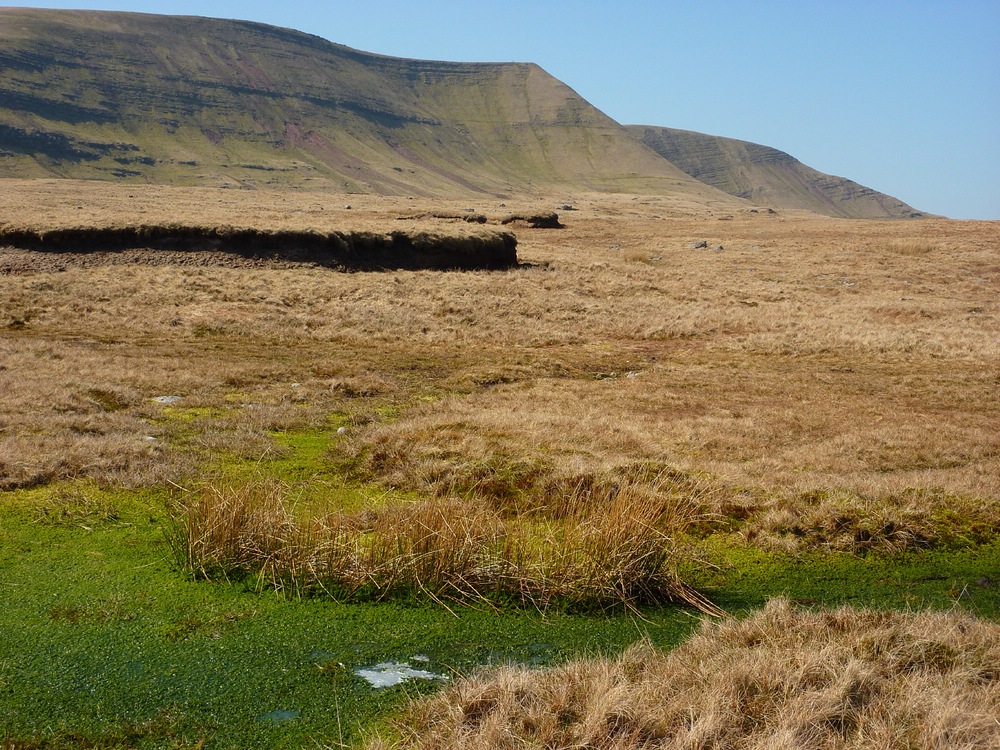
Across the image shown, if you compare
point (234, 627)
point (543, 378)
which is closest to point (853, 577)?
point (234, 627)

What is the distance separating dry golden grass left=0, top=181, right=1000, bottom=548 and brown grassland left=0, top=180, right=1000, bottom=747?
3.6 inches

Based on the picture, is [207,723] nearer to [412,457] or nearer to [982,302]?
[412,457]

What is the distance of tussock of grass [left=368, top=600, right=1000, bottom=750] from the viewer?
5.04 m

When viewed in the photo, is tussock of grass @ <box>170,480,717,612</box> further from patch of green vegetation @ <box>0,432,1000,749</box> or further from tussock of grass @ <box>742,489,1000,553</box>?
tussock of grass @ <box>742,489,1000,553</box>

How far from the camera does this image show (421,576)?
775cm

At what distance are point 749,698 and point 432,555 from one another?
10.8 feet

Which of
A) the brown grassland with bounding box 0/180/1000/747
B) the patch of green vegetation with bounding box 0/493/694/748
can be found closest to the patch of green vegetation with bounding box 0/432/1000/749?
the patch of green vegetation with bounding box 0/493/694/748

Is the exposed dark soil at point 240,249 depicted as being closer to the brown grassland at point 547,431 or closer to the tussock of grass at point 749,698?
the brown grassland at point 547,431

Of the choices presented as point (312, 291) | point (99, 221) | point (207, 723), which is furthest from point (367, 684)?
point (99, 221)

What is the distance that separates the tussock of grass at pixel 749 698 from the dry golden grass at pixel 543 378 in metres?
3.33

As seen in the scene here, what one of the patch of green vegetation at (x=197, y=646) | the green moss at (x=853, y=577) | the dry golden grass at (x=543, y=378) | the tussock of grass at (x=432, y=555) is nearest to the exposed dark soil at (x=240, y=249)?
the dry golden grass at (x=543, y=378)

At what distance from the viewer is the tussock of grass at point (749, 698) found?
5.04 meters

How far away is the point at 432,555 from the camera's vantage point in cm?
786

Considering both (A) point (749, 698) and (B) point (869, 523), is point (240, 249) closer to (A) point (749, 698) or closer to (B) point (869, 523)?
(B) point (869, 523)
